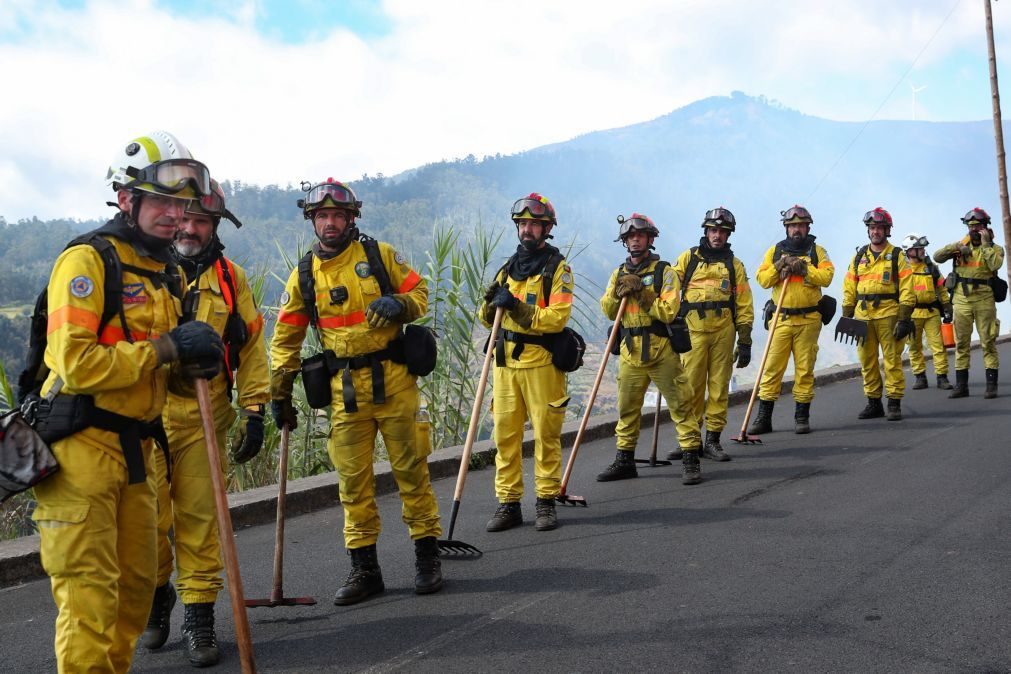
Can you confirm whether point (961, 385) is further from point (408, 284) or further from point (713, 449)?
point (408, 284)

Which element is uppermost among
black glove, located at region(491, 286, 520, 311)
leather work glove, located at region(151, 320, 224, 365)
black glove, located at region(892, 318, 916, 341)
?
black glove, located at region(491, 286, 520, 311)

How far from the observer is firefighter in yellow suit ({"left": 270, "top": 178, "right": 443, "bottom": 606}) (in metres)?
5.36

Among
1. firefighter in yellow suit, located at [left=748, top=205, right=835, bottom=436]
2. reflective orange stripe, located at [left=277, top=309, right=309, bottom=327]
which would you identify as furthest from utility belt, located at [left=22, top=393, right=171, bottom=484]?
firefighter in yellow suit, located at [left=748, top=205, right=835, bottom=436]

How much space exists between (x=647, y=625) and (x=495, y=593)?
1.02 metres

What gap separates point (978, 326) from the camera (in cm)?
1334

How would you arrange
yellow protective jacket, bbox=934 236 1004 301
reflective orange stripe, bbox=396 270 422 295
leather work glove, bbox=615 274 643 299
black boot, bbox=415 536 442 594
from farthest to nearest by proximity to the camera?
yellow protective jacket, bbox=934 236 1004 301 < leather work glove, bbox=615 274 643 299 < reflective orange stripe, bbox=396 270 422 295 < black boot, bbox=415 536 442 594

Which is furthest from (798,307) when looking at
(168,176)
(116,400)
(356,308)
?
(116,400)

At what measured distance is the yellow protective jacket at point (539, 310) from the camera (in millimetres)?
6785

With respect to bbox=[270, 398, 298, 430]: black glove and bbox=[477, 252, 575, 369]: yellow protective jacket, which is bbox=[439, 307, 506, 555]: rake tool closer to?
bbox=[477, 252, 575, 369]: yellow protective jacket

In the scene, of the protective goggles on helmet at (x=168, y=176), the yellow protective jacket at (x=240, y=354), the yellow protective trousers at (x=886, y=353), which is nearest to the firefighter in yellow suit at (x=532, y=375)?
the yellow protective jacket at (x=240, y=354)

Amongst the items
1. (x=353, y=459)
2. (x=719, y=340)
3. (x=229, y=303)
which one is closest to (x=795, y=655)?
(x=353, y=459)

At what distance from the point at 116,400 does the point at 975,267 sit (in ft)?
41.2

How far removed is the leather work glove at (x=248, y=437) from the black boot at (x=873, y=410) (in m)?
8.66

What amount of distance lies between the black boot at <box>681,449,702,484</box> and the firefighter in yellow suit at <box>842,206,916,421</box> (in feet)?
13.5
